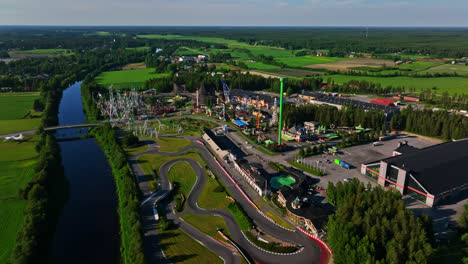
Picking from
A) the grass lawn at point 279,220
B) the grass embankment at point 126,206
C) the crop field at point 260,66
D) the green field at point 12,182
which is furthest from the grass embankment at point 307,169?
the crop field at point 260,66

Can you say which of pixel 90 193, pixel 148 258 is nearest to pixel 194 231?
pixel 148 258

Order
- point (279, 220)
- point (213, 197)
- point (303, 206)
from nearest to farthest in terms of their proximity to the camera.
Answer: point (279, 220) → point (303, 206) → point (213, 197)

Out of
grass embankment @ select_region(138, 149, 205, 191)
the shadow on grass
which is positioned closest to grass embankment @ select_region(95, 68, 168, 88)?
grass embankment @ select_region(138, 149, 205, 191)

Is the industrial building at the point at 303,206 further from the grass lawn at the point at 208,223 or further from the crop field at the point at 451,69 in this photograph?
the crop field at the point at 451,69

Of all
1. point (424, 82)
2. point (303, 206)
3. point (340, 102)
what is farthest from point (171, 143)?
point (424, 82)

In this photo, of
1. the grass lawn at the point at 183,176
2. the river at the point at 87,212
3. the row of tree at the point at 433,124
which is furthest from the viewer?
the row of tree at the point at 433,124

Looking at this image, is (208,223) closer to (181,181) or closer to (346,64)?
(181,181)

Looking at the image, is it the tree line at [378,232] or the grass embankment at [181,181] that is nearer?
the tree line at [378,232]
